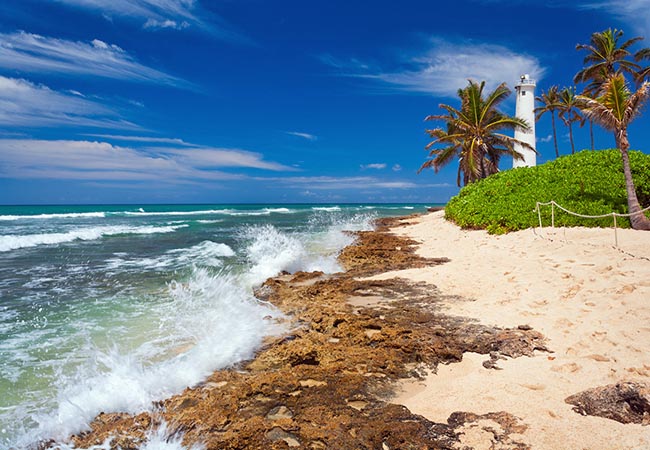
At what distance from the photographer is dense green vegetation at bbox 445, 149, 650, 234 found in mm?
13438

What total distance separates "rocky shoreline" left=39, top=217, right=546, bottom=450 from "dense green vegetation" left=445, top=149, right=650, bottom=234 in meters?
8.68

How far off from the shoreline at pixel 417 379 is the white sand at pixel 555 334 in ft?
0.06

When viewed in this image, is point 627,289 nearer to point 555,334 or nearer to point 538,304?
point 538,304

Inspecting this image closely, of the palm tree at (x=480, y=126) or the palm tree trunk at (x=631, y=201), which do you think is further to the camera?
the palm tree at (x=480, y=126)

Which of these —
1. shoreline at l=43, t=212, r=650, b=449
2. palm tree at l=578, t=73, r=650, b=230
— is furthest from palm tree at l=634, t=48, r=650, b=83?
shoreline at l=43, t=212, r=650, b=449

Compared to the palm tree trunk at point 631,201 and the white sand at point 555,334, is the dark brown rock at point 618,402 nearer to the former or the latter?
the white sand at point 555,334

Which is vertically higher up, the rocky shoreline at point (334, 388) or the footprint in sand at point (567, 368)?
the footprint in sand at point (567, 368)

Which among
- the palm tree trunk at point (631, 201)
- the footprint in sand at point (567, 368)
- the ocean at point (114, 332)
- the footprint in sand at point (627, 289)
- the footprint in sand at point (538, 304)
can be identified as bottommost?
the ocean at point (114, 332)

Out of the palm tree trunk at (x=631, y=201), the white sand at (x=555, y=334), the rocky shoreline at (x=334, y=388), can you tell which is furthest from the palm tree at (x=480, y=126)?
the rocky shoreline at (x=334, y=388)

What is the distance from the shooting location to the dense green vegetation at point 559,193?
13438mm

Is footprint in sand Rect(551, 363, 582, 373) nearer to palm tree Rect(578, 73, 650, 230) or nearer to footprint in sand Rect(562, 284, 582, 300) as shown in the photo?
footprint in sand Rect(562, 284, 582, 300)

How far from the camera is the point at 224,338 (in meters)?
5.43

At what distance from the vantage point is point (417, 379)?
410 cm

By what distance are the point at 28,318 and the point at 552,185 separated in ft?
60.4
